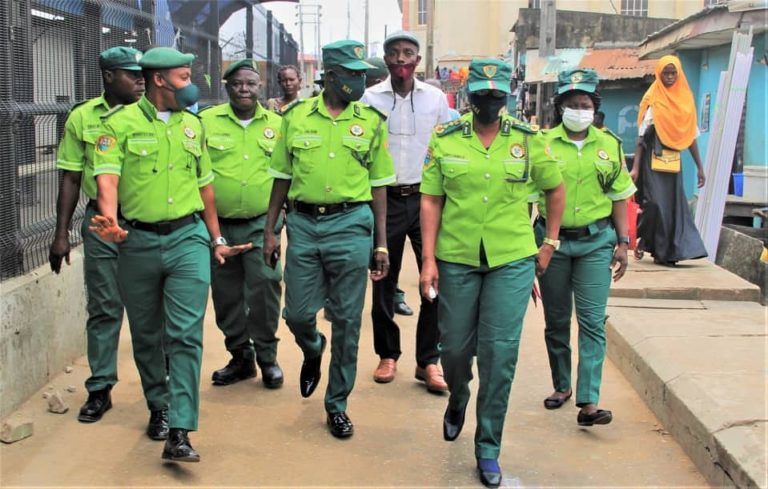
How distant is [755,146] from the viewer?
40.5 feet

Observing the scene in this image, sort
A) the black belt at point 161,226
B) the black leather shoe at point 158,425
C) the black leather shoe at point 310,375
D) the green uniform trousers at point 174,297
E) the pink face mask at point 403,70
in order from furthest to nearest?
the pink face mask at point 403,70
the black leather shoe at point 310,375
the black leather shoe at point 158,425
the black belt at point 161,226
the green uniform trousers at point 174,297

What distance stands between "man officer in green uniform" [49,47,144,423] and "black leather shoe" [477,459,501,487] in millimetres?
2178

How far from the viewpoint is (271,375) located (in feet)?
19.0

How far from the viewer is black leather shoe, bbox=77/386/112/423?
5109 millimetres

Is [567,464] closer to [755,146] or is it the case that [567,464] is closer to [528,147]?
[528,147]

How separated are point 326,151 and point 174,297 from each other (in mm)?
1082

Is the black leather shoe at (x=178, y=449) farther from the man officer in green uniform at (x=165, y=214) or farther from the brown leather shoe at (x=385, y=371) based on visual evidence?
the brown leather shoe at (x=385, y=371)

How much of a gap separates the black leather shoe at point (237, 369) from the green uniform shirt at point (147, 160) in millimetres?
1578

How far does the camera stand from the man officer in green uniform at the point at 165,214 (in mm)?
4410

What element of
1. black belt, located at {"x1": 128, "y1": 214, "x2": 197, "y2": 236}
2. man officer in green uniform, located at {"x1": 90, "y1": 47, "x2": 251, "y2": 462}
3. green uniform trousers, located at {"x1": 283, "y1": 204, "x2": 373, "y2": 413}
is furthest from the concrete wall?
green uniform trousers, located at {"x1": 283, "y1": 204, "x2": 373, "y2": 413}

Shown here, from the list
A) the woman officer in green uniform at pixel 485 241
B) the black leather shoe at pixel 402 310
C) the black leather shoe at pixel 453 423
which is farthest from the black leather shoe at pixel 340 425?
the black leather shoe at pixel 402 310

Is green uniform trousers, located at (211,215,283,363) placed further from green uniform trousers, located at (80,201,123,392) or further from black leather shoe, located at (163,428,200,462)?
black leather shoe, located at (163,428,200,462)

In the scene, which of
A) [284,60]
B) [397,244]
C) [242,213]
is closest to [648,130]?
[397,244]

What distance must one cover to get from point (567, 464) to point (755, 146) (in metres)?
8.98
